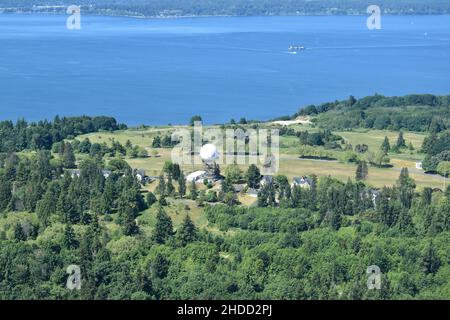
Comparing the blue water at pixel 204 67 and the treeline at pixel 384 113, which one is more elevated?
the treeline at pixel 384 113

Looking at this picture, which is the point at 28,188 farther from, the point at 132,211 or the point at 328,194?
the point at 328,194

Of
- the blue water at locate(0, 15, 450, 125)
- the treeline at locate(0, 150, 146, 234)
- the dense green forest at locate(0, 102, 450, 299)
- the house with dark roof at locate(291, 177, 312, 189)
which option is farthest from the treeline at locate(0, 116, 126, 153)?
the house with dark roof at locate(291, 177, 312, 189)

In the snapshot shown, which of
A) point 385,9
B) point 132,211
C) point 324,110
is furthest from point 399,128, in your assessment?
point 385,9

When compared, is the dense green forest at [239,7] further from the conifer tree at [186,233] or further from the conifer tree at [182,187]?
the conifer tree at [186,233]

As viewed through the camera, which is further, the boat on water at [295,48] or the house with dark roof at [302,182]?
the boat on water at [295,48]

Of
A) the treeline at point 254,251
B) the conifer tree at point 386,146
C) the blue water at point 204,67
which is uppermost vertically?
the treeline at point 254,251

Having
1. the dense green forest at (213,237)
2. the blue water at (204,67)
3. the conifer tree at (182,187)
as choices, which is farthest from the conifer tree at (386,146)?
the blue water at (204,67)
